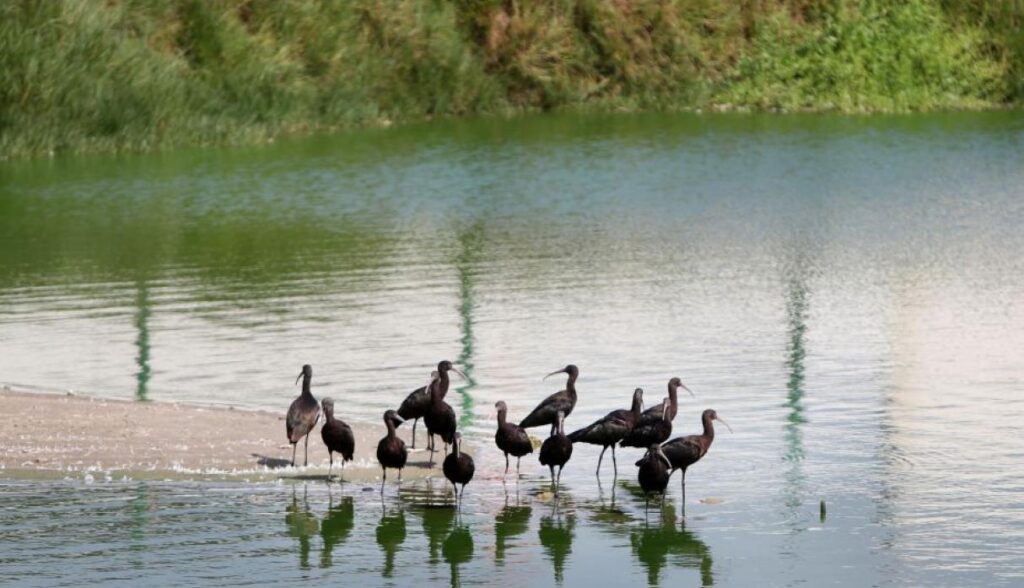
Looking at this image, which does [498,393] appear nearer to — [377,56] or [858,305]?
[858,305]

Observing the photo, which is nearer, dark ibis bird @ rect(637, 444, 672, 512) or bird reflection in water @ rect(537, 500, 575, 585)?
bird reflection in water @ rect(537, 500, 575, 585)

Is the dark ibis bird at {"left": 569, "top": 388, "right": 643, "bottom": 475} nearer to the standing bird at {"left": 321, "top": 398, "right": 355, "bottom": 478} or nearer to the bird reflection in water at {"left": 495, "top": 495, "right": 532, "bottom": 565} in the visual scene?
the bird reflection in water at {"left": 495, "top": 495, "right": 532, "bottom": 565}

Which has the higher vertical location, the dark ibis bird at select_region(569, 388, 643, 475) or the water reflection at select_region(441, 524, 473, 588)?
the dark ibis bird at select_region(569, 388, 643, 475)

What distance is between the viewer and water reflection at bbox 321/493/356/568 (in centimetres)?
1184

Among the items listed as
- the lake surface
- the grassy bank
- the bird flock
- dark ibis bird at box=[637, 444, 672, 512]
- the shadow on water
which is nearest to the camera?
the lake surface

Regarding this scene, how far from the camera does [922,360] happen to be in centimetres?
1750

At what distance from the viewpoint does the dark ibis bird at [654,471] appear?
12.6 metres

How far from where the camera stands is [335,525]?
12.4 m

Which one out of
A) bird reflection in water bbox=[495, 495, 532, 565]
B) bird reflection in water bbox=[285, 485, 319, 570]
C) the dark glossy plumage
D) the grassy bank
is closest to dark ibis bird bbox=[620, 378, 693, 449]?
bird reflection in water bbox=[495, 495, 532, 565]

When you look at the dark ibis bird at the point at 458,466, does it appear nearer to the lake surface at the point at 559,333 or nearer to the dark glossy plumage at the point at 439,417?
the lake surface at the point at 559,333

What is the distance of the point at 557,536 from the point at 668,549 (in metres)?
0.69

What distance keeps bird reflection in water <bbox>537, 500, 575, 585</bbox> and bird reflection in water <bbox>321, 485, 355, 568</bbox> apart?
3.90 ft

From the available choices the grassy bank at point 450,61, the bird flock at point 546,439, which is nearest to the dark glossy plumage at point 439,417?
the bird flock at point 546,439

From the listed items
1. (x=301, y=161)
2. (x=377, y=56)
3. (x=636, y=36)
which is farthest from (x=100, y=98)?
(x=636, y=36)
